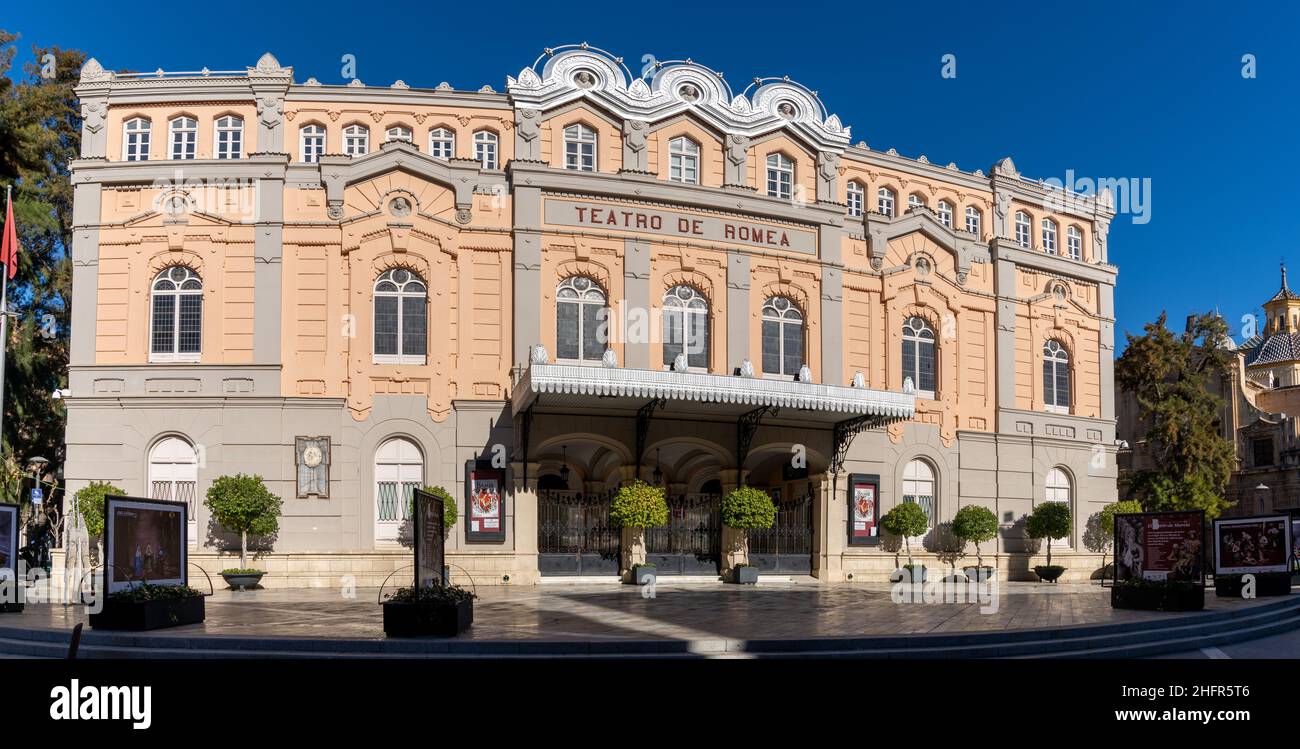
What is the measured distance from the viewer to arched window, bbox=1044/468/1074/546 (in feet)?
124

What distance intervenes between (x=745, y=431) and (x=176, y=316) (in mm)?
15262

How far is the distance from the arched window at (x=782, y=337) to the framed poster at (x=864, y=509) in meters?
3.71

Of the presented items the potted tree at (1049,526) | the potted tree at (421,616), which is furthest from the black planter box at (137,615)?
the potted tree at (1049,526)

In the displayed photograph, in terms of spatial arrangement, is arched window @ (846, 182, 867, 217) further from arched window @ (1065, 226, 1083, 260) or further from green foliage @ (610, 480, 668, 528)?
green foliage @ (610, 480, 668, 528)

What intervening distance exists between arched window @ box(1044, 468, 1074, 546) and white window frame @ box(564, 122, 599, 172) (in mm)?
17992

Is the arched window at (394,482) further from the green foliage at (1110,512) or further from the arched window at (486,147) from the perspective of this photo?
the green foliage at (1110,512)

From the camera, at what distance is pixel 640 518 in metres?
29.6

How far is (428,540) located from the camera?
54.0ft

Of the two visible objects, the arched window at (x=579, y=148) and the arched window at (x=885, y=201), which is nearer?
the arched window at (x=579, y=148)

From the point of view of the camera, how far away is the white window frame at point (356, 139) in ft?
102
